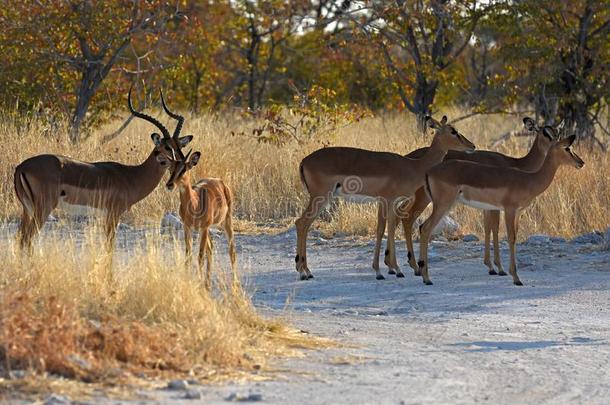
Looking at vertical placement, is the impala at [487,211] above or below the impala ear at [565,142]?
below

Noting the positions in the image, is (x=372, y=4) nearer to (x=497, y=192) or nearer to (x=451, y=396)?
(x=497, y=192)

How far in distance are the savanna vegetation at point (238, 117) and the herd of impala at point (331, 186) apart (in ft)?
1.67

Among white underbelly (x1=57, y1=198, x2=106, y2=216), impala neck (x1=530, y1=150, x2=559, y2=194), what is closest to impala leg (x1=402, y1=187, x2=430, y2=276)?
impala neck (x1=530, y1=150, x2=559, y2=194)

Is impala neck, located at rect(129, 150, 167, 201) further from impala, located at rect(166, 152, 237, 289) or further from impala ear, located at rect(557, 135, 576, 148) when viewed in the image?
impala ear, located at rect(557, 135, 576, 148)

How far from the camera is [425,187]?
36.7ft

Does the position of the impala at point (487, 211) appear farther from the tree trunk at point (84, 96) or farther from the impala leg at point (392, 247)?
the tree trunk at point (84, 96)

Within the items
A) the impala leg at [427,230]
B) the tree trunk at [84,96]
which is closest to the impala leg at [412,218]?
the impala leg at [427,230]

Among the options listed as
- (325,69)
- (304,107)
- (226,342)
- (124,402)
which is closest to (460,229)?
(304,107)

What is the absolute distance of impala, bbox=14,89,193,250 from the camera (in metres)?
10.4

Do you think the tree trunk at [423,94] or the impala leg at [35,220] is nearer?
the impala leg at [35,220]

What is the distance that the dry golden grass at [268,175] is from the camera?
14.0 m

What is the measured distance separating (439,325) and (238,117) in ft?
47.1

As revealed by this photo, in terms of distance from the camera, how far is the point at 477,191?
36.0ft

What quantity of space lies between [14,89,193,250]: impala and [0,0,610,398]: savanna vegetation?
1.54ft
